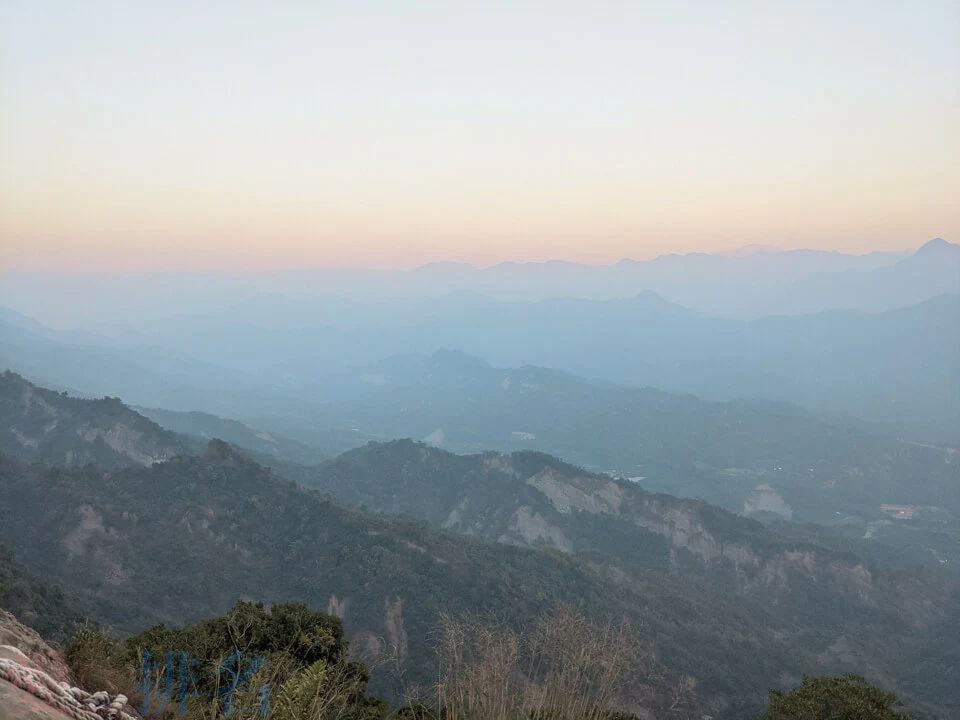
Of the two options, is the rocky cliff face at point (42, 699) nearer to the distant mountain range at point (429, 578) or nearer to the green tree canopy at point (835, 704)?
the green tree canopy at point (835, 704)

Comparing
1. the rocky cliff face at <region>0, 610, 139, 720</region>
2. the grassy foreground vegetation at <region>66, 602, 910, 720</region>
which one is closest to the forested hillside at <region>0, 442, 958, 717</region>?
the grassy foreground vegetation at <region>66, 602, 910, 720</region>

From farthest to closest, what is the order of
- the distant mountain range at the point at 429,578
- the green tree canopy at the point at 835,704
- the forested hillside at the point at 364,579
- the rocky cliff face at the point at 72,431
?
1. the rocky cliff face at the point at 72,431
2. the distant mountain range at the point at 429,578
3. the forested hillside at the point at 364,579
4. the green tree canopy at the point at 835,704

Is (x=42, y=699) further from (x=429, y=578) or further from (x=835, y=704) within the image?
(x=429, y=578)

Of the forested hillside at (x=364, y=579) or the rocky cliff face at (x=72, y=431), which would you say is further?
the rocky cliff face at (x=72, y=431)

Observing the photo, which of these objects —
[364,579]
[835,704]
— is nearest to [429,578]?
[364,579]

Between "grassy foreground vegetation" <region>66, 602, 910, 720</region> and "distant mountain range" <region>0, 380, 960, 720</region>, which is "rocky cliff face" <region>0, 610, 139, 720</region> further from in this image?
"distant mountain range" <region>0, 380, 960, 720</region>

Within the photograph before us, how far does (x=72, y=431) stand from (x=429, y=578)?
2627 inches

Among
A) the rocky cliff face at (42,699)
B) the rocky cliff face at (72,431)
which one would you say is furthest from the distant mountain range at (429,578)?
the rocky cliff face at (42,699)

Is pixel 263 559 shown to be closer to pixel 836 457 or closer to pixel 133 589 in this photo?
pixel 133 589

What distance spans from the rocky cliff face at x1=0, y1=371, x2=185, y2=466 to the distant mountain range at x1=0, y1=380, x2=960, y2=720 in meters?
1.03

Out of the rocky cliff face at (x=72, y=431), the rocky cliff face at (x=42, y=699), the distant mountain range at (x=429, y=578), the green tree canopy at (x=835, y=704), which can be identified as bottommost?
the distant mountain range at (x=429, y=578)

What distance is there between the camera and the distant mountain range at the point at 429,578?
169 ft

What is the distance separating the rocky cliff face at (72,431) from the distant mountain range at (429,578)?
103cm

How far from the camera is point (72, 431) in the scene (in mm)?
88125
